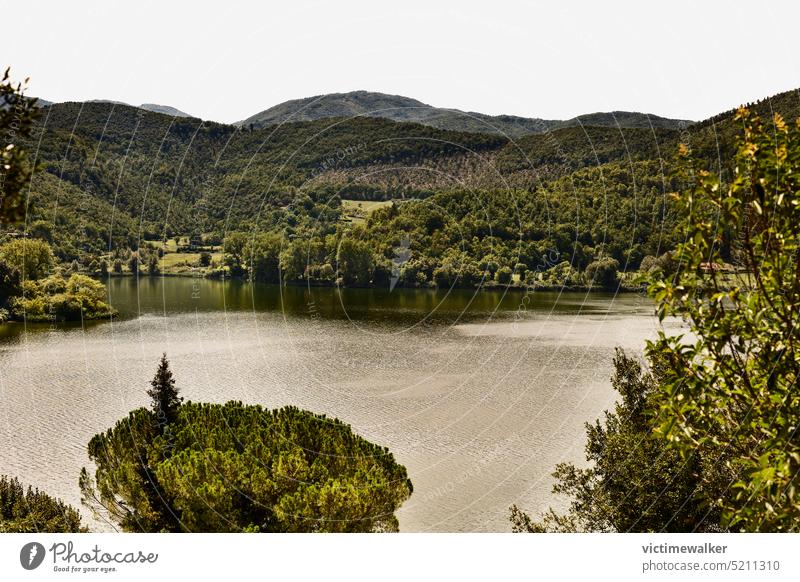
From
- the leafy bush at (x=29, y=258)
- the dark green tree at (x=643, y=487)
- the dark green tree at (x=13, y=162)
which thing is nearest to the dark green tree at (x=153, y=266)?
the leafy bush at (x=29, y=258)

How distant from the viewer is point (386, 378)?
29.2m

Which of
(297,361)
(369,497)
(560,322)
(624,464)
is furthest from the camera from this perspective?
(560,322)

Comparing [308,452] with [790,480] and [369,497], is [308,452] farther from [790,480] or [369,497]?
[790,480]

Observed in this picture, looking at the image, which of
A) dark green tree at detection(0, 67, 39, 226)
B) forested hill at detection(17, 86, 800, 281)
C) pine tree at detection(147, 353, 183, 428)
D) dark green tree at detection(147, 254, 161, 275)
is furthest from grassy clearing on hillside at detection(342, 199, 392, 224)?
dark green tree at detection(0, 67, 39, 226)

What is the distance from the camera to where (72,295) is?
4906 cm

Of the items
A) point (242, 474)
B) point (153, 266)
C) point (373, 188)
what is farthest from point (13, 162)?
point (153, 266)

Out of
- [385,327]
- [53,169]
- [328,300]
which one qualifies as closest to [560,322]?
[385,327]

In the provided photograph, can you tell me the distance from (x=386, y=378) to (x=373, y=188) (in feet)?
133

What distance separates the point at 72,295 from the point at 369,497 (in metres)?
43.6
